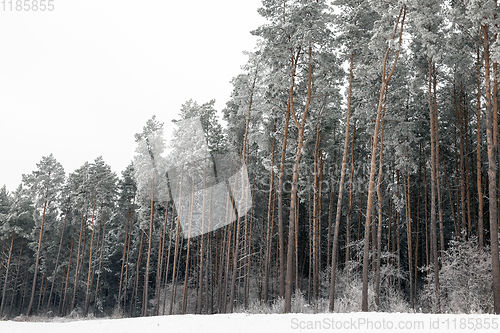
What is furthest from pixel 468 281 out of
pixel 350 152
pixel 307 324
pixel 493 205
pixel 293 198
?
pixel 350 152

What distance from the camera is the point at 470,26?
13.5 m

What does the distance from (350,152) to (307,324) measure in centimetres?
1607

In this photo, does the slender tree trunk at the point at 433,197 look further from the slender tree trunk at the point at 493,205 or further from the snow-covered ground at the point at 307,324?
the snow-covered ground at the point at 307,324

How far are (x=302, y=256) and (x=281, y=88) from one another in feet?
81.5

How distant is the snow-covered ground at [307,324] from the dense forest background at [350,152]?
2.89m

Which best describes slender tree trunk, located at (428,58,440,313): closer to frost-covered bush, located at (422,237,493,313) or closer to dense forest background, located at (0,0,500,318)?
dense forest background, located at (0,0,500,318)

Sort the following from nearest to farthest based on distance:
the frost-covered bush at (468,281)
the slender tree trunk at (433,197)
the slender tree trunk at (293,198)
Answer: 1. the frost-covered bush at (468,281)
2. the slender tree trunk at (293,198)
3. the slender tree trunk at (433,197)

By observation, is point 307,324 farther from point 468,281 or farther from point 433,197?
point 433,197

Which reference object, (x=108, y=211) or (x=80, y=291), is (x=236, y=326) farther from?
(x=80, y=291)

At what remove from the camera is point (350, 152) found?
23938mm

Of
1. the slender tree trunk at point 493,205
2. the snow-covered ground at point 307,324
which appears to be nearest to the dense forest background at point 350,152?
the slender tree trunk at point 493,205

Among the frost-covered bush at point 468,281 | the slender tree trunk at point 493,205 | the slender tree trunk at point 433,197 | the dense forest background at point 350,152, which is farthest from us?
the slender tree trunk at point 433,197

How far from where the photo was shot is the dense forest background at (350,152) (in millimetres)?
13898

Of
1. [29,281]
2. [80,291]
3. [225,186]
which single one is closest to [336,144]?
[225,186]
